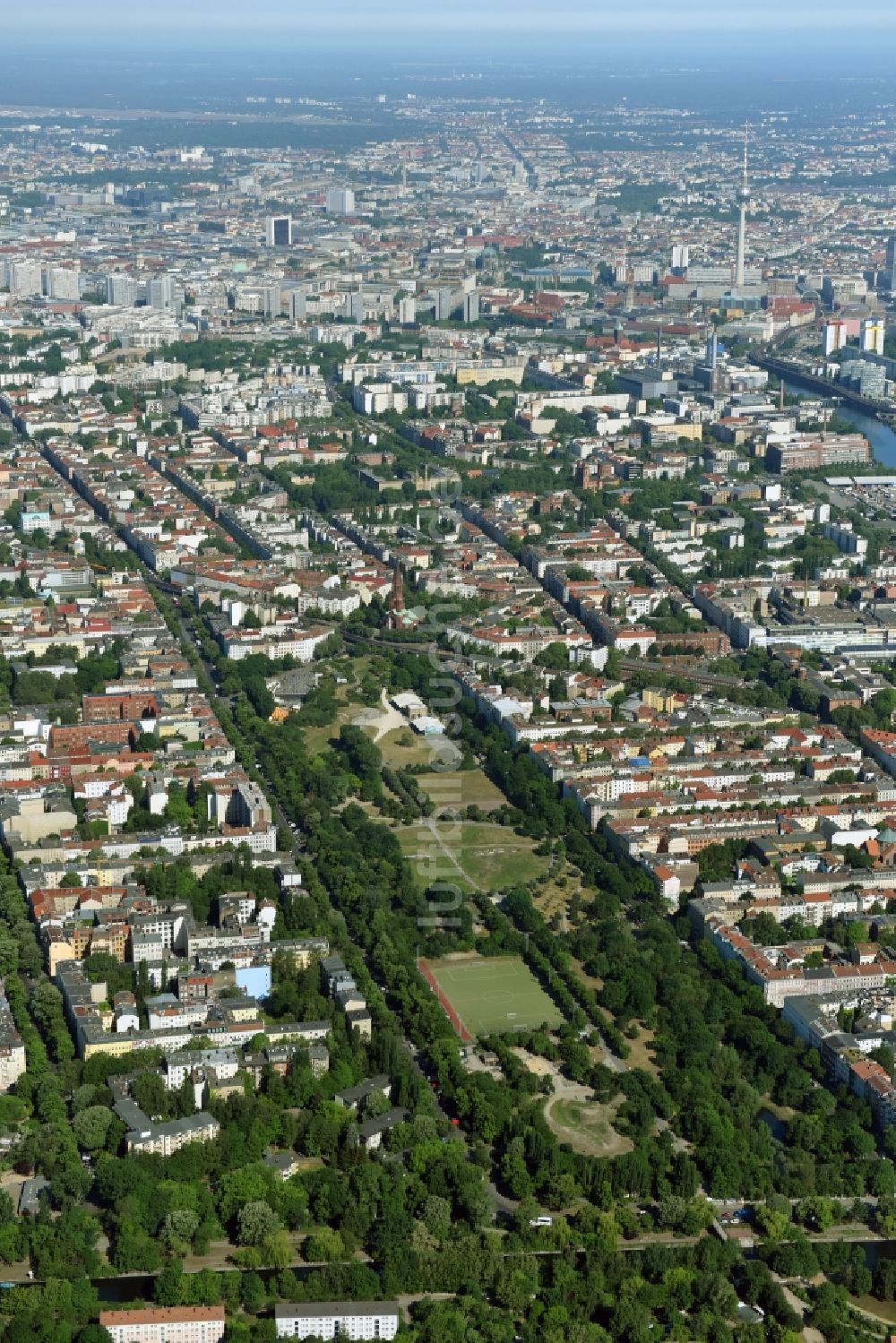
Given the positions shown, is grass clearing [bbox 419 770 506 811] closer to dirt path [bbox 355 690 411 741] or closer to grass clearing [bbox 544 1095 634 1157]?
dirt path [bbox 355 690 411 741]

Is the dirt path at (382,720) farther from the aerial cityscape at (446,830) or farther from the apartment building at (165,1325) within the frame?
the apartment building at (165,1325)

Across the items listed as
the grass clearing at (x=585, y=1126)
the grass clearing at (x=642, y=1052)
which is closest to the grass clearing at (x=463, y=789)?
the grass clearing at (x=642, y=1052)

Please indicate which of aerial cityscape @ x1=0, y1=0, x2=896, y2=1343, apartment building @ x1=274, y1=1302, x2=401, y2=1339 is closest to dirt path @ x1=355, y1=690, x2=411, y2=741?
aerial cityscape @ x1=0, y1=0, x2=896, y2=1343

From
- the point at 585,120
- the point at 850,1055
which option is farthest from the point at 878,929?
the point at 585,120

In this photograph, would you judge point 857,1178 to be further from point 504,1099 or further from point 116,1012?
point 116,1012

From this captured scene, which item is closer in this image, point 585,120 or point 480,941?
point 480,941
